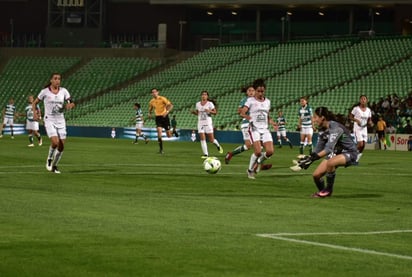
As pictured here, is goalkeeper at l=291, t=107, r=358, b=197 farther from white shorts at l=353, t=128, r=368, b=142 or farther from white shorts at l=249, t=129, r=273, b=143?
white shorts at l=353, t=128, r=368, b=142

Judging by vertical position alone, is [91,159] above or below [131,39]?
below

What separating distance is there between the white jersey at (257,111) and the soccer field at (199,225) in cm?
136

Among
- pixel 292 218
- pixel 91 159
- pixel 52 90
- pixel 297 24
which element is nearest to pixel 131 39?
pixel 297 24

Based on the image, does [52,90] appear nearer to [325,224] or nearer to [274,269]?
[325,224]

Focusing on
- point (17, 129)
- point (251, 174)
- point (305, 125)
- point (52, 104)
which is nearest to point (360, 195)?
point (251, 174)

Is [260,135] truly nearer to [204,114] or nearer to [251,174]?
[251,174]

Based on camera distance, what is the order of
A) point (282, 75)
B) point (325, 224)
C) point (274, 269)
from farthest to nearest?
point (282, 75) < point (325, 224) < point (274, 269)

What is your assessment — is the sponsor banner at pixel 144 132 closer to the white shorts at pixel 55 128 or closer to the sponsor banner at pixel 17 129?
the sponsor banner at pixel 17 129

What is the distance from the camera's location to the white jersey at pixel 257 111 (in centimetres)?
2620

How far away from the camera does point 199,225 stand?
1444cm

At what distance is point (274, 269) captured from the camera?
34.9 feet

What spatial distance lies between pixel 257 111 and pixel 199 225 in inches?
473

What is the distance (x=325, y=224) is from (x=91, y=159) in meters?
20.0

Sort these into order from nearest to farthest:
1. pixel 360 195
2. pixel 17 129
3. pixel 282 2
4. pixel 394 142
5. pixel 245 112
Result: pixel 360 195, pixel 245 112, pixel 394 142, pixel 17 129, pixel 282 2
